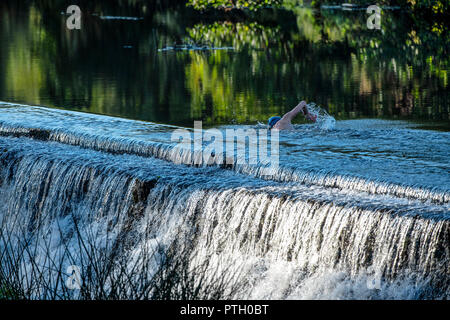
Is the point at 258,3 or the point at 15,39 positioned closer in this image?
the point at 15,39

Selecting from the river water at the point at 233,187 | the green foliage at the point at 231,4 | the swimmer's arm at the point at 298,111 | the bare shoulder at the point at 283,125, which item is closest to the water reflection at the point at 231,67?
the river water at the point at 233,187

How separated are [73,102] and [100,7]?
68.2 feet

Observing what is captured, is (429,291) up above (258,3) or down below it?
below

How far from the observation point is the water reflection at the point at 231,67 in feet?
39.9

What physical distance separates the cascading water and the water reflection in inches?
109

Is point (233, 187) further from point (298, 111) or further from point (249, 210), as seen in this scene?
point (298, 111)

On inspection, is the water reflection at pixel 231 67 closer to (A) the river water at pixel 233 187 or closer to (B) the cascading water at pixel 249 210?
(A) the river water at pixel 233 187

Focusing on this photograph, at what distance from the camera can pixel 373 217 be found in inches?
220

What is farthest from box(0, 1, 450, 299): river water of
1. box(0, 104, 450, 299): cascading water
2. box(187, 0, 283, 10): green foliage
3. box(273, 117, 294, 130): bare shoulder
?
box(187, 0, 283, 10): green foliage

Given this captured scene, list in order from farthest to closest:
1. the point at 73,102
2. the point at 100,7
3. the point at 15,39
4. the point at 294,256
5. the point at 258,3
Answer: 1. the point at 100,7
2. the point at 258,3
3. the point at 15,39
4. the point at 73,102
5. the point at 294,256

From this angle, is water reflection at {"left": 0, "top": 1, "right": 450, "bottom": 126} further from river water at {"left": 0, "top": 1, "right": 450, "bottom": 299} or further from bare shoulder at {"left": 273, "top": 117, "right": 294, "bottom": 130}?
bare shoulder at {"left": 273, "top": 117, "right": 294, "bottom": 130}
